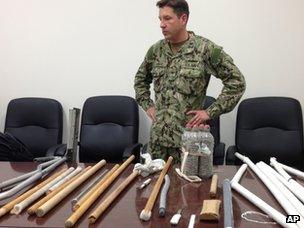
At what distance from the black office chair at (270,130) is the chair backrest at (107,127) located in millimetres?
906

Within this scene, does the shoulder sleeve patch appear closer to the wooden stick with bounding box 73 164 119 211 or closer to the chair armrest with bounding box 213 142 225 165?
the chair armrest with bounding box 213 142 225 165

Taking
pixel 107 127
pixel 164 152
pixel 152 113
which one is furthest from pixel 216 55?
pixel 107 127

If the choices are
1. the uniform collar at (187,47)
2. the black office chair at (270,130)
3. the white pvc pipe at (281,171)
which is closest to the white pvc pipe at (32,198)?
the white pvc pipe at (281,171)

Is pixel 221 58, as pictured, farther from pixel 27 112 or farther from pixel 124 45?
pixel 27 112

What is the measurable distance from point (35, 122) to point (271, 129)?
80.8 inches

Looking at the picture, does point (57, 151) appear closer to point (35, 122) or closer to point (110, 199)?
point (35, 122)

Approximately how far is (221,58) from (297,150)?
48.5 inches

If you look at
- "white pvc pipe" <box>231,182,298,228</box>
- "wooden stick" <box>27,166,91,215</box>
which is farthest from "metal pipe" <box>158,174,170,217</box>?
"wooden stick" <box>27,166,91,215</box>

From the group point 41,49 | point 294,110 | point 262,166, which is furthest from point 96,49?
point 262,166

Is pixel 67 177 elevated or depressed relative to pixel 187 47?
depressed

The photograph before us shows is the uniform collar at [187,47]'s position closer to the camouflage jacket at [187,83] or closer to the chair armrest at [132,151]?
the camouflage jacket at [187,83]

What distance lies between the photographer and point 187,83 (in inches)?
86.2

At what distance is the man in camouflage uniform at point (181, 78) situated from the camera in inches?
86.0

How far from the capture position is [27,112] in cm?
335
